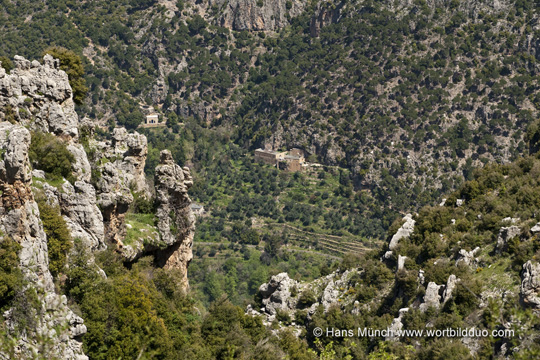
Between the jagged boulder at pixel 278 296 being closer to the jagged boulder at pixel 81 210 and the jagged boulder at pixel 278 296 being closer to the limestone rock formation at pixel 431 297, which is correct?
the limestone rock formation at pixel 431 297

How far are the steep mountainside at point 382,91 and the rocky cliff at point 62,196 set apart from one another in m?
103

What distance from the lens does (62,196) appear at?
3522 cm

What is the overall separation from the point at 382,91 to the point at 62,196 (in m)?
145

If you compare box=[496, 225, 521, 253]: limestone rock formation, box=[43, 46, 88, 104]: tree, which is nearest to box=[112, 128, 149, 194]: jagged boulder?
box=[43, 46, 88, 104]: tree

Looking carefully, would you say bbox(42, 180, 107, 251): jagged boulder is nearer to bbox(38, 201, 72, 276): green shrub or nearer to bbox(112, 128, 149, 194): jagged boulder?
bbox(38, 201, 72, 276): green shrub

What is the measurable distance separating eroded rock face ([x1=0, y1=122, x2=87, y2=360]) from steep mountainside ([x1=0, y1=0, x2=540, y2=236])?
120287mm

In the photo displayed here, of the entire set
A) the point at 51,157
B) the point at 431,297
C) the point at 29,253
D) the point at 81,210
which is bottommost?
the point at 431,297

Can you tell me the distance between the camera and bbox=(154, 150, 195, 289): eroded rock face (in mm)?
45125

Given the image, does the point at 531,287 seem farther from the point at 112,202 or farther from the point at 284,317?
the point at 284,317

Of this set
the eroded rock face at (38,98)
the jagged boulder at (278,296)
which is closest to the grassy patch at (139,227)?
the eroded rock face at (38,98)

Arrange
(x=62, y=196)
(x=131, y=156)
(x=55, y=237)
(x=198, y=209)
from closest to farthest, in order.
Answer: (x=55, y=237) → (x=62, y=196) → (x=131, y=156) → (x=198, y=209)

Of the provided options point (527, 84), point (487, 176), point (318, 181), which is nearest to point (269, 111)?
point (318, 181)

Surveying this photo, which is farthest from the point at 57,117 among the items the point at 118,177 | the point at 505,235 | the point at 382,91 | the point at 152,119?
the point at 152,119

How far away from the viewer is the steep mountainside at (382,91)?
Answer: 507ft
